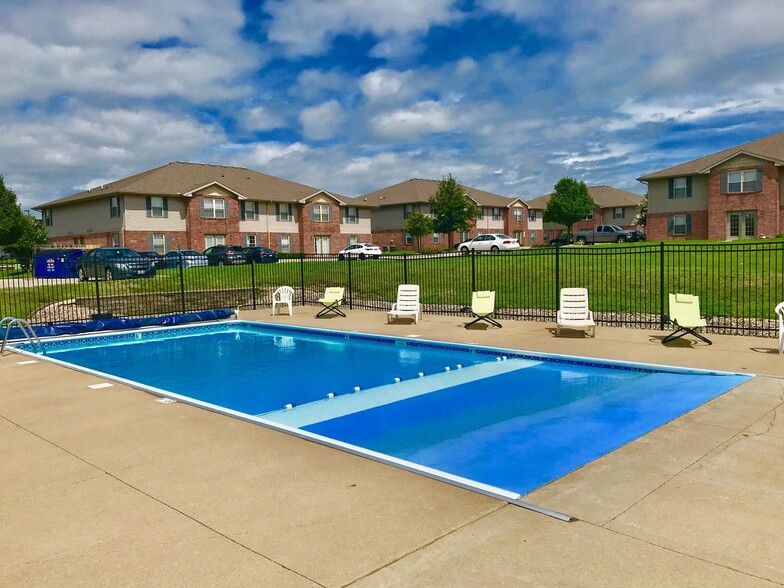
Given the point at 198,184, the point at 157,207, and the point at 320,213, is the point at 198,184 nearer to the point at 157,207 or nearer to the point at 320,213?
the point at 157,207

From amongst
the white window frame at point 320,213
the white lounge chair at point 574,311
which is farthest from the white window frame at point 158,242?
the white lounge chair at point 574,311

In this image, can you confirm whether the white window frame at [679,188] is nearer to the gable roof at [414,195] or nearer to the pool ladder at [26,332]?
the gable roof at [414,195]

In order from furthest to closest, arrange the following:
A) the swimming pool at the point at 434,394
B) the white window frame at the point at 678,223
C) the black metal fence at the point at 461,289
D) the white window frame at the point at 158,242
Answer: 1. the white window frame at the point at 678,223
2. the white window frame at the point at 158,242
3. the black metal fence at the point at 461,289
4. the swimming pool at the point at 434,394

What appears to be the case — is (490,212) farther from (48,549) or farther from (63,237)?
(48,549)

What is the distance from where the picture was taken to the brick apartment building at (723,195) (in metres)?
42.4

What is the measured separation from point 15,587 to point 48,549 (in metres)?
0.47

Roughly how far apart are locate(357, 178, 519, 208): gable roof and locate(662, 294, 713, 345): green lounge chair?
173 feet

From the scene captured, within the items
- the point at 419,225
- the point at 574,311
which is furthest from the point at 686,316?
the point at 419,225

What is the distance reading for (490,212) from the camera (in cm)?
7256

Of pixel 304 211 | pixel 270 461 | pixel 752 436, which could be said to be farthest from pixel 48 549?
pixel 304 211

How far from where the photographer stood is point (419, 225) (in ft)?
196

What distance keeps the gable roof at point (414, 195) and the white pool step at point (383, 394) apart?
54.1m

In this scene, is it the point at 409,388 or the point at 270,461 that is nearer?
the point at 270,461

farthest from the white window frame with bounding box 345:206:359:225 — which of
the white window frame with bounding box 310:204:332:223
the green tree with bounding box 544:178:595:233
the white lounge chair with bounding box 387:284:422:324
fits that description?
the white lounge chair with bounding box 387:284:422:324
